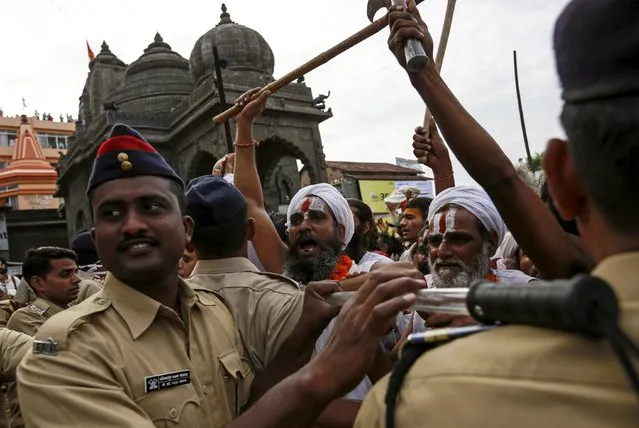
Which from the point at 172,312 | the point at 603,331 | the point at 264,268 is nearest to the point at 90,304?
the point at 172,312

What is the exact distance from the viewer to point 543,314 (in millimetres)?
748

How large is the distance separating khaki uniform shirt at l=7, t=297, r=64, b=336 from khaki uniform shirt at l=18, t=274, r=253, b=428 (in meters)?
2.77

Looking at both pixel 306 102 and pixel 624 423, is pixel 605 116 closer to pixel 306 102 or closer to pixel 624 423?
pixel 624 423

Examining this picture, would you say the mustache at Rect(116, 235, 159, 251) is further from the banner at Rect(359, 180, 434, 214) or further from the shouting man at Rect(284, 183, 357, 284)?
the banner at Rect(359, 180, 434, 214)

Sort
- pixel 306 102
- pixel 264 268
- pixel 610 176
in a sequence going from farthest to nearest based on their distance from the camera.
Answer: pixel 306 102 → pixel 264 268 → pixel 610 176

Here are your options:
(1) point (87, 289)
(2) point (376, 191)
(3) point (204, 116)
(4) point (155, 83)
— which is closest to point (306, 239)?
(1) point (87, 289)

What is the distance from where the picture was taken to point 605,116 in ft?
2.55

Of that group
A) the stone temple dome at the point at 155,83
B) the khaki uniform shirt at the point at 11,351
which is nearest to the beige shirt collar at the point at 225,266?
the khaki uniform shirt at the point at 11,351

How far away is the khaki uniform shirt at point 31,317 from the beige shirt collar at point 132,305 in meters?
2.71

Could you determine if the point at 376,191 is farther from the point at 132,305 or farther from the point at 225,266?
the point at 132,305

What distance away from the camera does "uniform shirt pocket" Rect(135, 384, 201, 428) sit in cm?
157

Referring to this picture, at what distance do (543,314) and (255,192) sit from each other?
2.76 m

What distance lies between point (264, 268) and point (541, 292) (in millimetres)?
2769

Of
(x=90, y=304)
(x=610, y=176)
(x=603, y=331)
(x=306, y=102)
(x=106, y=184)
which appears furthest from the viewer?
(x=306, y=102)
